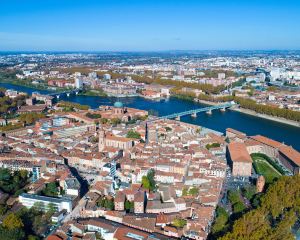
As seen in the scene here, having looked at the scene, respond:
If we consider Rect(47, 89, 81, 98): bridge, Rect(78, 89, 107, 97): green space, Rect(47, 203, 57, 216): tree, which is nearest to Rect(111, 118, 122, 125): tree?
Rect(47, 203, 57, 216): tree

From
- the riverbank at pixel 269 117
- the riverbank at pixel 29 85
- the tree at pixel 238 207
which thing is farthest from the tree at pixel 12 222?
the riverbank at pixel 29 85

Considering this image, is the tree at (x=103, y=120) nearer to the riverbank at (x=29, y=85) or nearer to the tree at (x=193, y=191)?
the tree at (x=193, y=191)

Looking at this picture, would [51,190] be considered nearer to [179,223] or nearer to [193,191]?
[179,223]

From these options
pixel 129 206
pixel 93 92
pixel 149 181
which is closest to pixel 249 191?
pixel 149 181

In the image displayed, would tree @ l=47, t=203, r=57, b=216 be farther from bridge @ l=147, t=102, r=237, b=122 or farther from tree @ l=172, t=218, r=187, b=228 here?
bridge @ l=147, t=102, r=237, b=122

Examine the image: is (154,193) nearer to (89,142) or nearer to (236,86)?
(89,142)

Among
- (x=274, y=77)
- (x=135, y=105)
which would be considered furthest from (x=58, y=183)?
(x=274, y=77)
